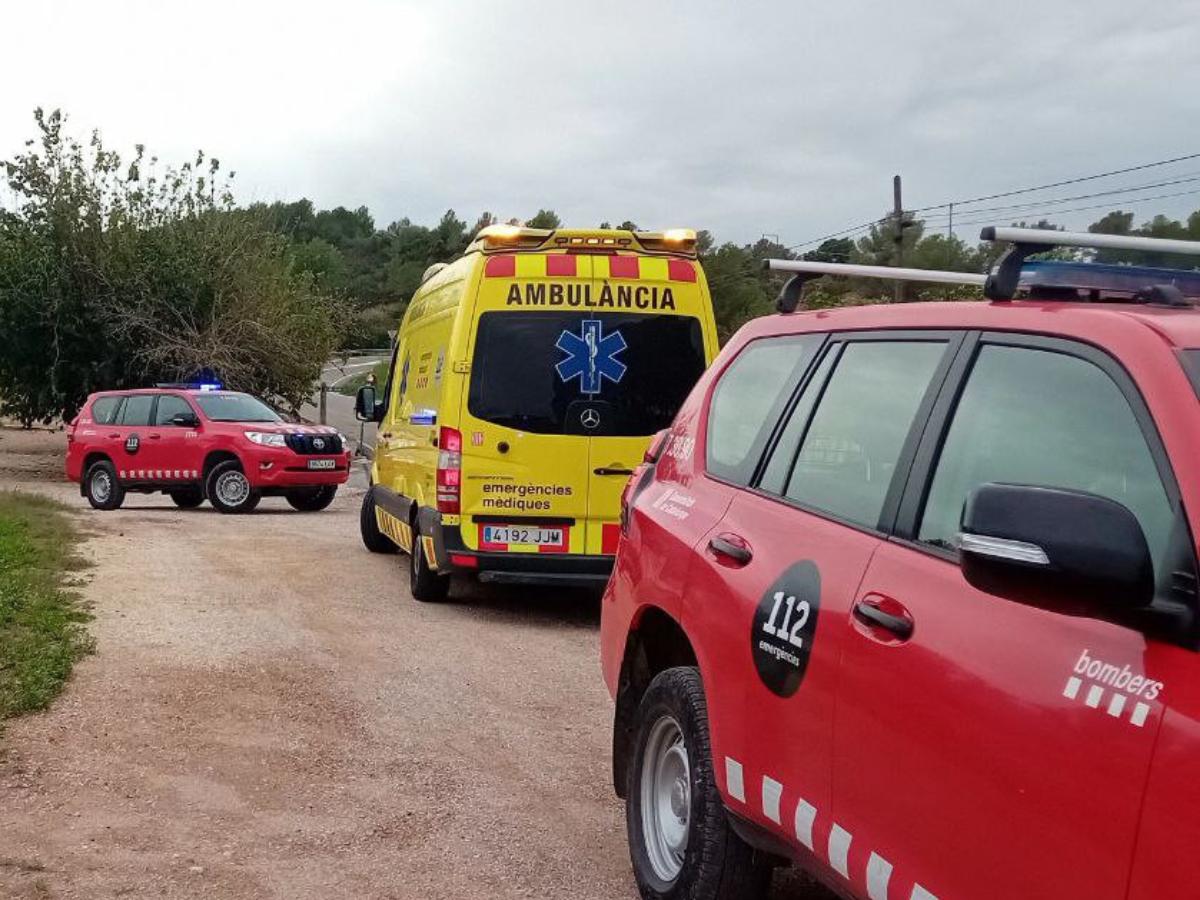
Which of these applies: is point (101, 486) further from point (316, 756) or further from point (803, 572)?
point (803, 572)

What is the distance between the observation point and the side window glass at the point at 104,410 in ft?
62.1

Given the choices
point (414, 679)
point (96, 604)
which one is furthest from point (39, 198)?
point (414, 679)

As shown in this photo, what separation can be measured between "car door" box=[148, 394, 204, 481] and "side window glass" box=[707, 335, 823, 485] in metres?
A: 14.8

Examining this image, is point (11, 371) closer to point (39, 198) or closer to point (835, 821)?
point (39, 198)

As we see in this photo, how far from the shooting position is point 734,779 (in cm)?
349

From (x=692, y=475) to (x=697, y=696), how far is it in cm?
81

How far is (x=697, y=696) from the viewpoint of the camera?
151 inches

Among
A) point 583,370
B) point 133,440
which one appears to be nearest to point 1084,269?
point 583,370

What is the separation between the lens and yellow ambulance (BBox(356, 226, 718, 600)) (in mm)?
9266

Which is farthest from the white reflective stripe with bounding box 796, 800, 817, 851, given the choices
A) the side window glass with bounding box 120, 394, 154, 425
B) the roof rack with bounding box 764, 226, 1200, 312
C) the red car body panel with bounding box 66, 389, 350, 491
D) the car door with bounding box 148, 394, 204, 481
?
the side window glass with bounding box 120, 394, 154, 425

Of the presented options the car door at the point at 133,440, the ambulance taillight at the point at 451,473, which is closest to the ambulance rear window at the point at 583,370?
the ambulance taillight at the point at 451,473

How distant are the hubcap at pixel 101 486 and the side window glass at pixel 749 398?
16118mm

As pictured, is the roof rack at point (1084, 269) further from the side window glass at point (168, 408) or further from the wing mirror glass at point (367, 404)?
the side window glass at point (168, 408)

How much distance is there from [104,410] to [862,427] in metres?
17.4
